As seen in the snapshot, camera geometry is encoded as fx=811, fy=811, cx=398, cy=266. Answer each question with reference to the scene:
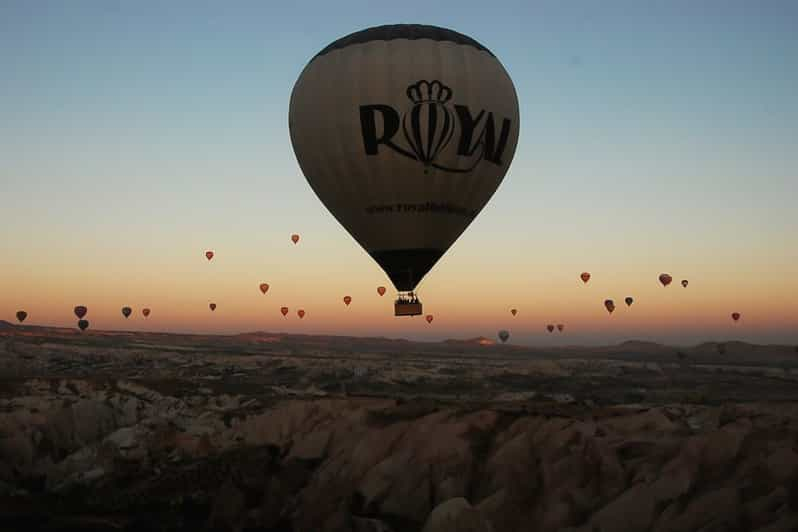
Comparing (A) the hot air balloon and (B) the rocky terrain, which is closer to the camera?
(B) the rocky terrain

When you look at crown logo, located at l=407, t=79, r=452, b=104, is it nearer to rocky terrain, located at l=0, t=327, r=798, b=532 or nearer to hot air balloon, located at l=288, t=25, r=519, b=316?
hot air balloon, located at l=288, t=25, r=519, b=316

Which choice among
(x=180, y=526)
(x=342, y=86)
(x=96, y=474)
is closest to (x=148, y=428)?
(x=96, y=474)

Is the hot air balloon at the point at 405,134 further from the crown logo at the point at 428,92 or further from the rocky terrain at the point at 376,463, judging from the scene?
the rocky terrain at the point at 376,463

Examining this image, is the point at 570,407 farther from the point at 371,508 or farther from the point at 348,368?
the point at 348,368

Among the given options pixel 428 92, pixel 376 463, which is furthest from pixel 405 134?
pixel 376 463

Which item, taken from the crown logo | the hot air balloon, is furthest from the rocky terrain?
the crown logo

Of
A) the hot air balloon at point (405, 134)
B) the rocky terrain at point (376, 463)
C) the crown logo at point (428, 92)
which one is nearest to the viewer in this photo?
the rocky terrain at point (376, 463)

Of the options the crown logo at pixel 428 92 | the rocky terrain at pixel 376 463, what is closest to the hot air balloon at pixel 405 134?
the crown logo at pixel 428 92

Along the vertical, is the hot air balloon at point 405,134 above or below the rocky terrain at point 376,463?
above
